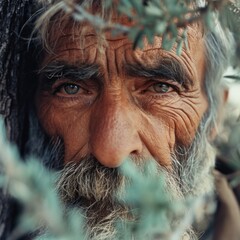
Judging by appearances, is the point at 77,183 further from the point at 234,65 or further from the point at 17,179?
the point at 17,179

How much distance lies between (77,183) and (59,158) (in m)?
0.20

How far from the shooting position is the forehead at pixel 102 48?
8.30ft

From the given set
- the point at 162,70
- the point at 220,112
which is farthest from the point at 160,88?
the point at 220,112

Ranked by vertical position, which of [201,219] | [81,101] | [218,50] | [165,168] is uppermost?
[218,50]

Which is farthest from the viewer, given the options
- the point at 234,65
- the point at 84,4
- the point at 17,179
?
the point at 84,4

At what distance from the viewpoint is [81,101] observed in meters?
2.74

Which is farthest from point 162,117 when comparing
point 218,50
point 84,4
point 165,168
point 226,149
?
point 226,149

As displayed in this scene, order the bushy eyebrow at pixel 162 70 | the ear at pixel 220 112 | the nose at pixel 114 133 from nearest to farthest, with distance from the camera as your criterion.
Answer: the nose at pixel 114 133 → the bushy eyebrow at pixel 162 70 → the ear at pixel 220 112

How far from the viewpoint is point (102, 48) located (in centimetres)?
250

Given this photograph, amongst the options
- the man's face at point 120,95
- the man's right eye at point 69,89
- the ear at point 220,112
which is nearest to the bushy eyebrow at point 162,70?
the man's face at point 120,95

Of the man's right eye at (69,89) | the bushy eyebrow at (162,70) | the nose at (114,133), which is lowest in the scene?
the nose at (114,133)

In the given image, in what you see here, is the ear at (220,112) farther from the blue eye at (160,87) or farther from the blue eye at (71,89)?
the blue eye at (71,89)

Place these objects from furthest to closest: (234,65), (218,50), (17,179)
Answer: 1. (218,50)
2. (234,65)
3. (17,179)

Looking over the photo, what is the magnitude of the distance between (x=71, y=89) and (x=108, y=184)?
0.48 m
